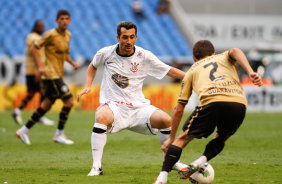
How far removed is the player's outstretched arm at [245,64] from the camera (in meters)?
8.48

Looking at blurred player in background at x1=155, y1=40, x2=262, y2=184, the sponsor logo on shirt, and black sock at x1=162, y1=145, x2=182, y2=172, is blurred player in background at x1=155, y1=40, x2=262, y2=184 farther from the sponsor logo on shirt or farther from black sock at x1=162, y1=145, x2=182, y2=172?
the sponsor logo on shirt

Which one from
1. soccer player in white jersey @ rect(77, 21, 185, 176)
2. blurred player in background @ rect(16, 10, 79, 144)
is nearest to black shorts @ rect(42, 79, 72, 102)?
blurred player in background @ rect(16, 10, 79, 144)

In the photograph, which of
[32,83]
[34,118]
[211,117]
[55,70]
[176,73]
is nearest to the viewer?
[211,117]

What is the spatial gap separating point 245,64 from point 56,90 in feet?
24.6

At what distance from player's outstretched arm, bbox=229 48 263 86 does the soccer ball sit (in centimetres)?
124

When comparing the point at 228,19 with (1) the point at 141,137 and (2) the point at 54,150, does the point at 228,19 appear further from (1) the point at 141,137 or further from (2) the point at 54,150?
(2) the point at 54,150

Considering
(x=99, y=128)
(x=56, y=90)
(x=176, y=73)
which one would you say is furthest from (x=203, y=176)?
(x=56, y=90)

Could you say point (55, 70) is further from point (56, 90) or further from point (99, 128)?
point (99, 128)

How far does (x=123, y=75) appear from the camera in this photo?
10.6 m

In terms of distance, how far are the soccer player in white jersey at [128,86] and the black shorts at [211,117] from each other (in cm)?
156

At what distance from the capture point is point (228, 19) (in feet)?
126

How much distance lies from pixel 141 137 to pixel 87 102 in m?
10.5

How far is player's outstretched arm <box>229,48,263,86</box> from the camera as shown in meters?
8.48

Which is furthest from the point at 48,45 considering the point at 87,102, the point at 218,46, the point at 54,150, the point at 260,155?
Result: the point at 218,46
